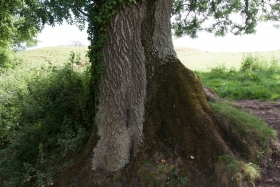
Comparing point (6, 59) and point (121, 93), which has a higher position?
point (121, 93)

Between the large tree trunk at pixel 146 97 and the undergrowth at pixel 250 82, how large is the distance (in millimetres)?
4020

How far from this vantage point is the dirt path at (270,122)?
3.99m

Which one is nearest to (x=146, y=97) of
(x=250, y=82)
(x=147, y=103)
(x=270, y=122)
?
(x=147, y=103)

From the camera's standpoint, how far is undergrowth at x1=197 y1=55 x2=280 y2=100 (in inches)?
310

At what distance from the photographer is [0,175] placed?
4.79 metres

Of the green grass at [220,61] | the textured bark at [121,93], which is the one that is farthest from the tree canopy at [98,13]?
the green grass at [220,61]

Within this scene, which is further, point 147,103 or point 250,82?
point 250,82

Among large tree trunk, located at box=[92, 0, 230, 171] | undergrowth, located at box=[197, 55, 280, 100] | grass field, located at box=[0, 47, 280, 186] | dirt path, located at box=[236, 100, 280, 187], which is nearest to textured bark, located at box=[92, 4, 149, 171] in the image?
large tree trunk, located at box=[92, 0, 230, 171]

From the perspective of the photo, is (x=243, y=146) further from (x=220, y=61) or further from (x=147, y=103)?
(x=220, y=61)

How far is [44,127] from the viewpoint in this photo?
5297mm

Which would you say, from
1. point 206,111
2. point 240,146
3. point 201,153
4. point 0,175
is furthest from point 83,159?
point 240,146

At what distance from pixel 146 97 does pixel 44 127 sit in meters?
2.50

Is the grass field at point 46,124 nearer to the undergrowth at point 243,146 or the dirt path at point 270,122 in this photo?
the undergrowth at point 243,146

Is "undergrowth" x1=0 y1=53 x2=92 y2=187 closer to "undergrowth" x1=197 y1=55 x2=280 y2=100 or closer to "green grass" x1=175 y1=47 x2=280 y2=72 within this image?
"undergrowth" x1=197 y1=55 x2=280 y2=100
